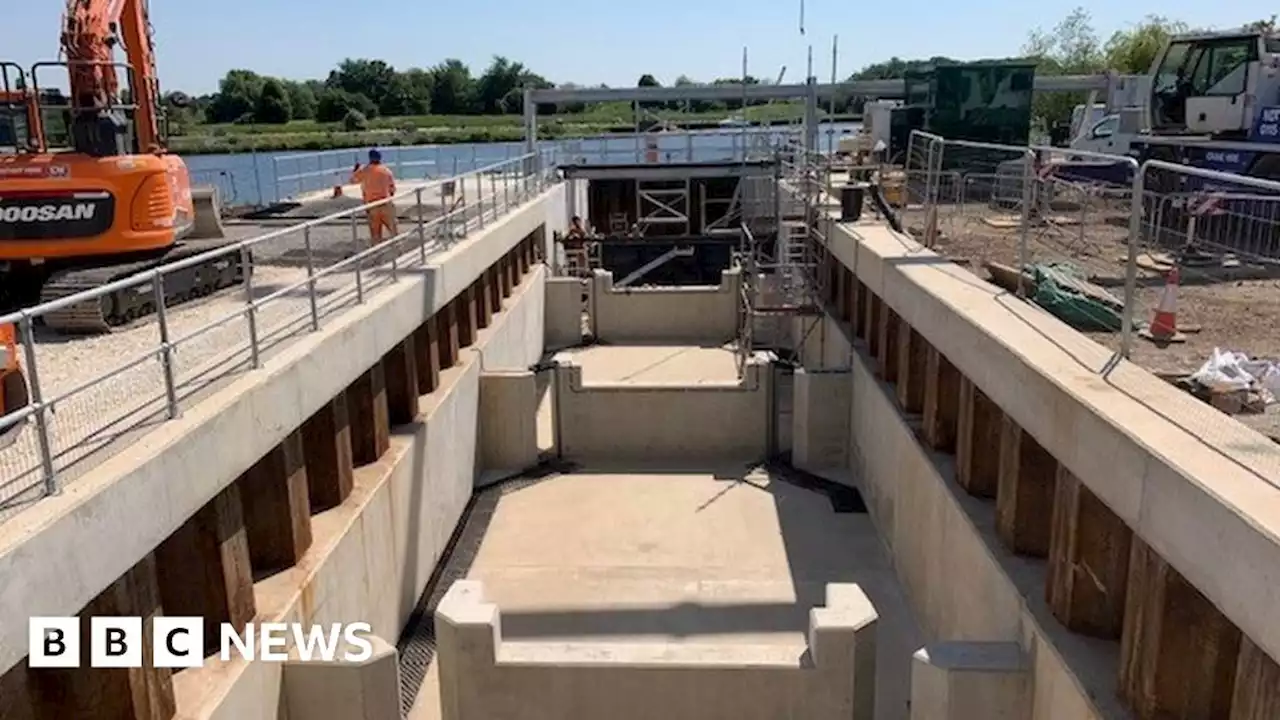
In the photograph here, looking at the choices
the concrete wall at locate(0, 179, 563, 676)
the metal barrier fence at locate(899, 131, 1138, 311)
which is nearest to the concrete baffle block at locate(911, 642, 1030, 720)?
the metal barrier fence at locate(899, 131, 1138, 311)

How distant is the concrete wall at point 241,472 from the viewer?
4.85 meters

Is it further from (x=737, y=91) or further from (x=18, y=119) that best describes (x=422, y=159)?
(x=18, y=119)

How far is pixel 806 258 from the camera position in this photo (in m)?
18.1

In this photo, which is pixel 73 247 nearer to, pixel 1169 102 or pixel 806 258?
pixel 806 258

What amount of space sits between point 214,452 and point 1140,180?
6.15 metres

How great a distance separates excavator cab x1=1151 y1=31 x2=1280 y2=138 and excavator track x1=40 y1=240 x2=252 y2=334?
17.5 m

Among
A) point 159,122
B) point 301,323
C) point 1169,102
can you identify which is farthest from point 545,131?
point 301,323

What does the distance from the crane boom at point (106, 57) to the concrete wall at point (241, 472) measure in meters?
4.04

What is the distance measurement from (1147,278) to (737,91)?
2031cm

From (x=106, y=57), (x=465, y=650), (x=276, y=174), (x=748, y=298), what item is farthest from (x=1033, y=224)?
(x=276, y=174)

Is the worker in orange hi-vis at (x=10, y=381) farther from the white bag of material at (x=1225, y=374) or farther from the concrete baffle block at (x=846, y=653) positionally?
the white bag of material at (x=1225, y=374)

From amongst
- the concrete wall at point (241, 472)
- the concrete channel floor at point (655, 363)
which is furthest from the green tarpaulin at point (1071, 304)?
the concrete channel floor at point (655, 363)

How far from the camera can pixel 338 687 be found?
7594 mm

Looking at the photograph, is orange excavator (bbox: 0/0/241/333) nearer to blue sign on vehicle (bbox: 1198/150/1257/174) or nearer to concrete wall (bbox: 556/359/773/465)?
concrete wall (bbox: 556/359/773/465)
